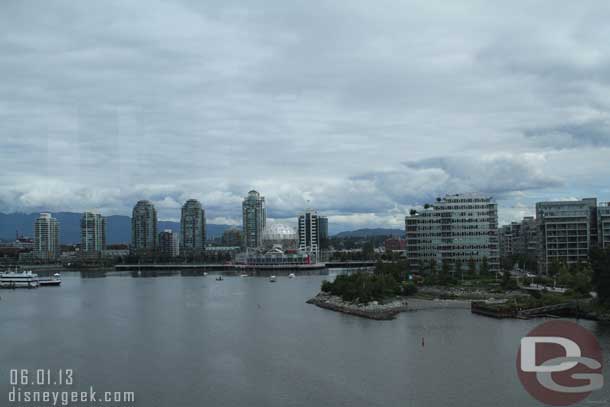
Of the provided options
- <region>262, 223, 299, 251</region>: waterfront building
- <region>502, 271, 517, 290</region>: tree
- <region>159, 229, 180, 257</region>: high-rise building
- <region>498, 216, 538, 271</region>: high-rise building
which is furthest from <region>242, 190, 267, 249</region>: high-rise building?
<region>502, 271, 517, 290</region>: tree

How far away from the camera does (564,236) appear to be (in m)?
62.7

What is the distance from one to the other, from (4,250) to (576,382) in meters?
176

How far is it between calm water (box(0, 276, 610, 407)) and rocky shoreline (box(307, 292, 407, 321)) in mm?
1043

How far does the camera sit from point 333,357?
2609 cm

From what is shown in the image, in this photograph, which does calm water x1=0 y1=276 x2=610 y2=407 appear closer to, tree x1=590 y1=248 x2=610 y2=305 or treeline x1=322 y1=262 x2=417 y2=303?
tree x1=590 y1=248 x2=610 y2=305

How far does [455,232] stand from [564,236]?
1042cm

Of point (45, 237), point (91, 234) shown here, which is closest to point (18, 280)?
point (45, 237)

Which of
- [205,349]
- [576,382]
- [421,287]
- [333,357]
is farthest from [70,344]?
[421,287]

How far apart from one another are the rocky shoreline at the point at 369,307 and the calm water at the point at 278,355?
1043mm

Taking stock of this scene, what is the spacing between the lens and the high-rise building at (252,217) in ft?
613

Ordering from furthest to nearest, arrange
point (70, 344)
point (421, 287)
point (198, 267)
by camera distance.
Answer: point (198, 267), point (421, 287), point (70, 344)

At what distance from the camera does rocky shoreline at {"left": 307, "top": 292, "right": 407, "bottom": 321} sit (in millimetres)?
38412

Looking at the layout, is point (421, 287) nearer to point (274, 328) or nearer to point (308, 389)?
point (274, 328)

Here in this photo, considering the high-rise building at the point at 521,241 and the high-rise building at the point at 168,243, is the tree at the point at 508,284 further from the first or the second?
the high-rise building at the point at 168,243
